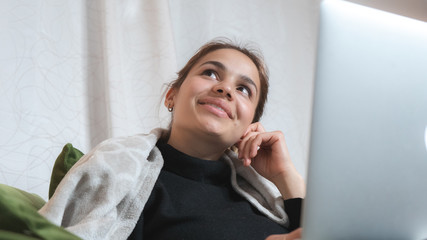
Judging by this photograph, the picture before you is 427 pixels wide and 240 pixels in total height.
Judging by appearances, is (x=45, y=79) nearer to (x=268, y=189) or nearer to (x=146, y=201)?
(x=146, y=201)

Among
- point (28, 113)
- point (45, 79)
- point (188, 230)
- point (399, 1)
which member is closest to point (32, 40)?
point (45, 79)

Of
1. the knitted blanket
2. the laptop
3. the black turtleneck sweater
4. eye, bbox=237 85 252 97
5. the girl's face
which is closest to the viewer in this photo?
the laptop

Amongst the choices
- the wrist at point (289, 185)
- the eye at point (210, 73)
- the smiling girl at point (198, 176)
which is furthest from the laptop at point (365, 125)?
the eye at point (210, 73)

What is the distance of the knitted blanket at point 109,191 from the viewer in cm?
88

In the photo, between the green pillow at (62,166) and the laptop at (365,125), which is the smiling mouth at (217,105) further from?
the laptop at (365,125)

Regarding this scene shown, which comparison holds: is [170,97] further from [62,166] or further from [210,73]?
[62,166]

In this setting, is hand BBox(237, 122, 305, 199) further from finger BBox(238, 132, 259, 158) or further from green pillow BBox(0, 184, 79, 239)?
green pillow BBox(0, 184, 79, 239)

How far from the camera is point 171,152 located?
120cm

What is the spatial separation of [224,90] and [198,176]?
24 cm

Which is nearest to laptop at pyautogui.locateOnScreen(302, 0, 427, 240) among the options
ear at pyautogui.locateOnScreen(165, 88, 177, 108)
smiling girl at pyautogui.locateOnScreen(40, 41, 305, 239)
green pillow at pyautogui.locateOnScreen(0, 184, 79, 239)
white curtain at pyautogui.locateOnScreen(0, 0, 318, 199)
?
smiling girl at pyautogui.locateOnScreen(40, 41, 305, 239)

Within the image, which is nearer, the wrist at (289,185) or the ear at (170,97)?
the wrist at (289,185)

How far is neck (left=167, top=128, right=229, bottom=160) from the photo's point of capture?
3.97ft

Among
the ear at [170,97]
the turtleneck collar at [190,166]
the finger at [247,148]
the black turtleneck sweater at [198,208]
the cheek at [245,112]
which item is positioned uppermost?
the ear at [170,97]

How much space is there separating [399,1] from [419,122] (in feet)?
6.16
